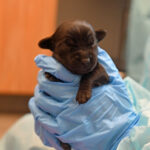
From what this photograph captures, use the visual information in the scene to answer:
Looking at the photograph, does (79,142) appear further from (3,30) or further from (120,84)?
(3,30)

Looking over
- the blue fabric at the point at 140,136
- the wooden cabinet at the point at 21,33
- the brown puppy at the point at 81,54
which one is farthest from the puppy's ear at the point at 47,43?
the wooden cabinet at the point at 21,33

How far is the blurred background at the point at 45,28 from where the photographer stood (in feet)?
3.57

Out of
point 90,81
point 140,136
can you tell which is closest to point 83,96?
point 90,81

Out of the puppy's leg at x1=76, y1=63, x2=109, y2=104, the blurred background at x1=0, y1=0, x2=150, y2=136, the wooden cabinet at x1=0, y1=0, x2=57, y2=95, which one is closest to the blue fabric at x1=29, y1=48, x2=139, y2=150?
the puppy's leg at x1=76, y1=63, x2=109, y2=104

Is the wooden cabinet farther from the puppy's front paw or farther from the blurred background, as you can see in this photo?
the puppy's front paw

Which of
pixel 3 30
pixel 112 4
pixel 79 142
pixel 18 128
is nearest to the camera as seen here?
Answer: pixel 79 142

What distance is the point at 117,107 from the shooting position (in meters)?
0.62

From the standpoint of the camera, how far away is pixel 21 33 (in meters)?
1.26

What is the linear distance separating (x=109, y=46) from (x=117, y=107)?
0.72 feet

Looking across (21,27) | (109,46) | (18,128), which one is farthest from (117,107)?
(21,27)

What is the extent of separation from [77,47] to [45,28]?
75cm

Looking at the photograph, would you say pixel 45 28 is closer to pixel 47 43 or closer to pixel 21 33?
pixel 21 33

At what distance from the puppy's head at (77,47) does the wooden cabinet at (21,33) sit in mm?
684

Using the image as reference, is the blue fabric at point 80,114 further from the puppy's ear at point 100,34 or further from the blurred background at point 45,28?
the blurred background at point 45,28
